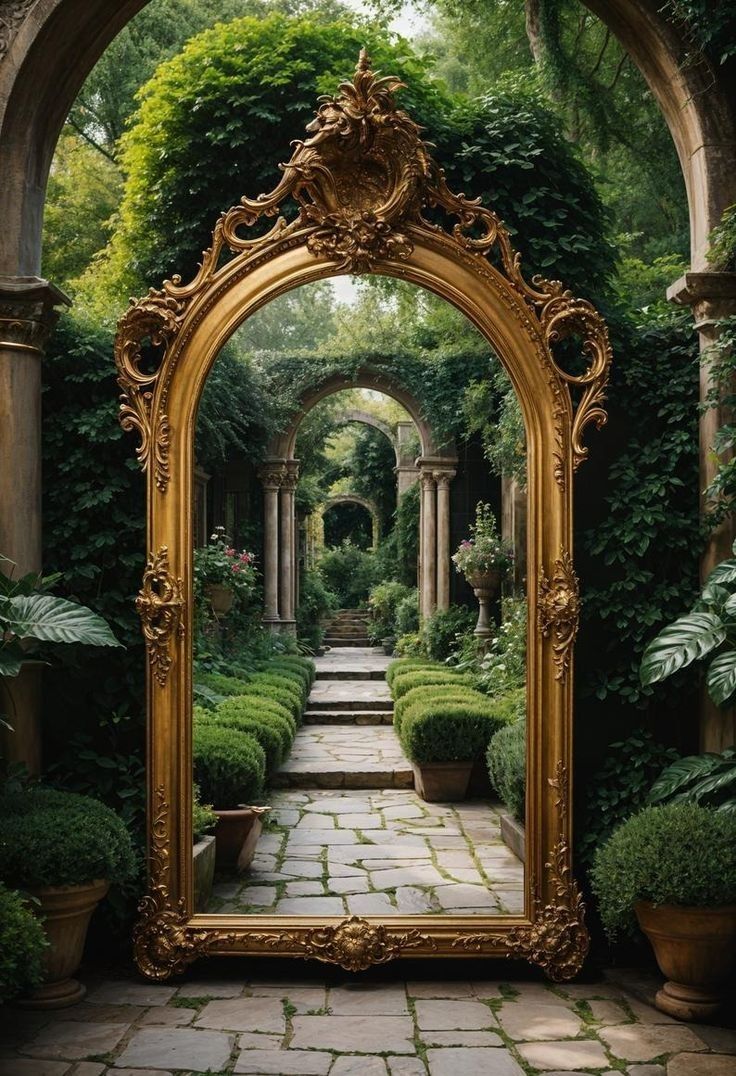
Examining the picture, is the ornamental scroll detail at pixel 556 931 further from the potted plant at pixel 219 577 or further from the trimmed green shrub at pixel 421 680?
the potted plant at pixel 219 577

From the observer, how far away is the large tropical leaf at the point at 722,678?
3779 mm

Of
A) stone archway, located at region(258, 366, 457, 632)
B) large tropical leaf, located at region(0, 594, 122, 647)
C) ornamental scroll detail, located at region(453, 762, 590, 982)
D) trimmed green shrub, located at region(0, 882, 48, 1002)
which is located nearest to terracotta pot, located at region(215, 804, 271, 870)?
ornamental scroll detail, located at region(453, 762, 590, 982)

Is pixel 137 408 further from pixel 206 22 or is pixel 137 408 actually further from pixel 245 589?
pixel 206 22

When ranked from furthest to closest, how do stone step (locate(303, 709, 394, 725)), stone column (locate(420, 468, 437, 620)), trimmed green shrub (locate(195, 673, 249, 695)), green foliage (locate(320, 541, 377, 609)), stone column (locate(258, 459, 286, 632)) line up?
1. green foliage (locate(320, 541, 377, 609))
2. stone column (locate(258, 459, 286, 632))
3. stone column (locate(420, 468, 437, 620))
4. stone step (locate(303, 709, 394, 725))
5. trimmed green shrub (locate(195, 673, 249, 695))

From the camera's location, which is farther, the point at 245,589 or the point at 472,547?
the point at 472,547

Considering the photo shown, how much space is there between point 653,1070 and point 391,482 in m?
16.1

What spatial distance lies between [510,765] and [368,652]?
10.3 meters

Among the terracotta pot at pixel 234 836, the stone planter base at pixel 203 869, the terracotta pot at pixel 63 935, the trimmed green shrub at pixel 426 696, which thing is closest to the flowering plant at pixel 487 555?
the trimmed green shrub at pixel 426 696

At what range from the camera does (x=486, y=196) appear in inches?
218

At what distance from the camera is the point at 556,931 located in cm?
429

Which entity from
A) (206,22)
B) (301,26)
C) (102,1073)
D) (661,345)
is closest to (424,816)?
(102,1073)

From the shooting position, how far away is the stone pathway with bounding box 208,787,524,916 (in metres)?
4.51

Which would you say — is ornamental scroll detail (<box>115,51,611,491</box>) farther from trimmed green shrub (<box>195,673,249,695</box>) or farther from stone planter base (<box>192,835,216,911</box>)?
trimmed green shrub (<box>195,673,249,695</box>)

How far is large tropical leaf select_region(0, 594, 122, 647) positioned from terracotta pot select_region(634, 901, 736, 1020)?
2306 mm
